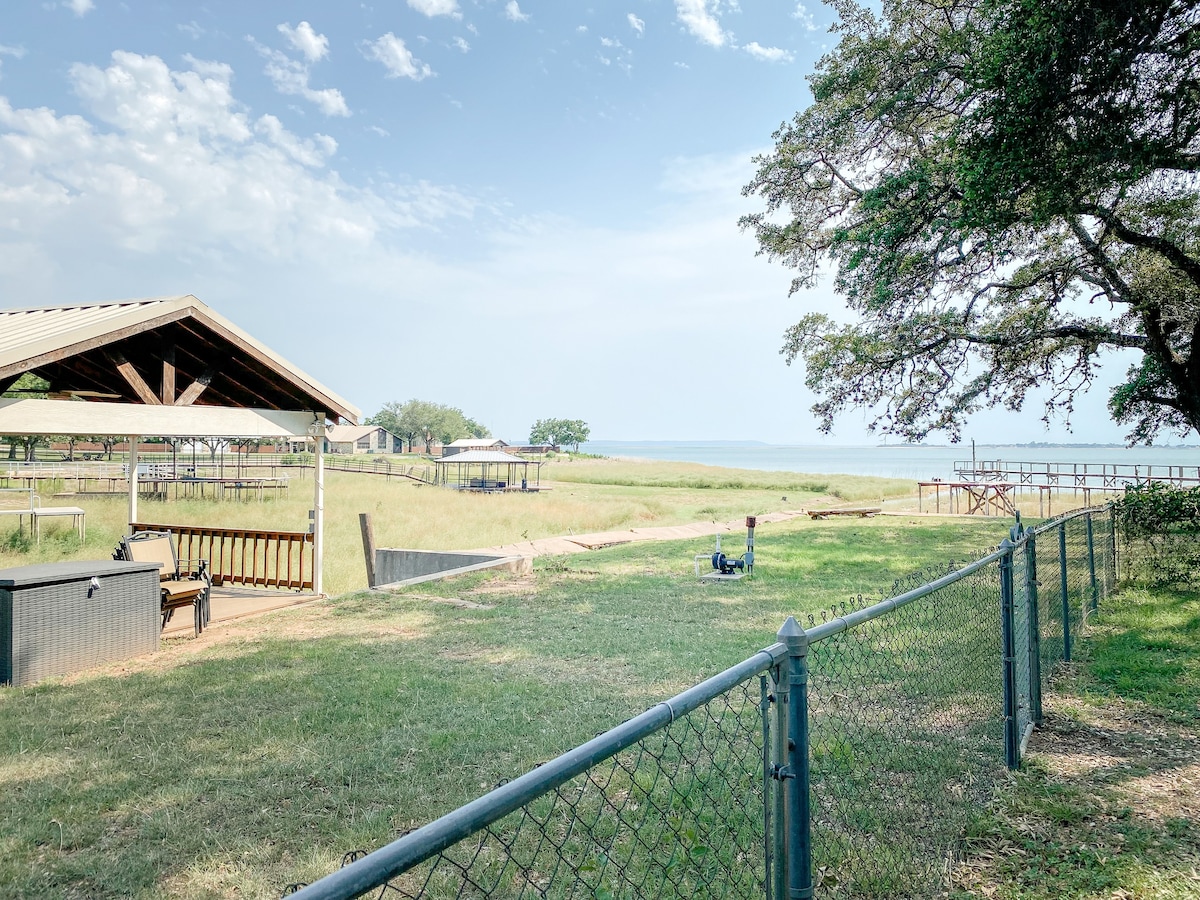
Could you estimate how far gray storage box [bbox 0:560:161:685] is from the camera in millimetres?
5934

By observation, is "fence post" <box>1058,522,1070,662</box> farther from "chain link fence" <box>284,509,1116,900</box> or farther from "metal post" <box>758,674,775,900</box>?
"metal post" <box>758,674,775,900</box>

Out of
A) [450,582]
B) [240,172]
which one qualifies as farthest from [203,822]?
[240,172]

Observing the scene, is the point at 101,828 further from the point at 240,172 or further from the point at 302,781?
the point at 240,172

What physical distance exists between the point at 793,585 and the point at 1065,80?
23.3 feet

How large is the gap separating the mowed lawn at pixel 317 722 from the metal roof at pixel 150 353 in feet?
9.95

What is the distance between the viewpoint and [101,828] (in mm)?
3535

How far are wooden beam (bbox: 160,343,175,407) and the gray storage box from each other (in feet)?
7.37

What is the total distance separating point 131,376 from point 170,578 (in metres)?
2.51

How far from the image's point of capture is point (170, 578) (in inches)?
336

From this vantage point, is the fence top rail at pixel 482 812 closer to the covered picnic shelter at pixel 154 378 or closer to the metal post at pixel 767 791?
the metal post at pixel 767 791

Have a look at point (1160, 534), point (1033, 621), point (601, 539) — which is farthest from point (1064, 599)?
point (601, 539)

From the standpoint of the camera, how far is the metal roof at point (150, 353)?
6949mm

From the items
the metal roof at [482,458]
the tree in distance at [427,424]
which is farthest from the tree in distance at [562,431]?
the metal roof at [482,458]

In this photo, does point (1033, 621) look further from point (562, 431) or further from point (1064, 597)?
point (562, 431)
